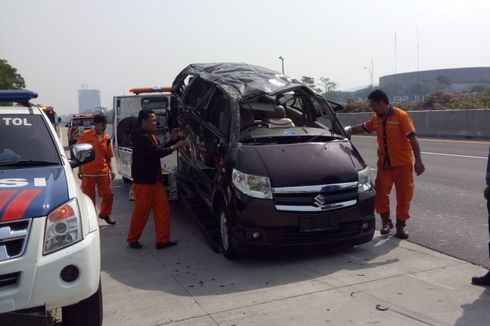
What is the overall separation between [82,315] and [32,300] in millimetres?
558

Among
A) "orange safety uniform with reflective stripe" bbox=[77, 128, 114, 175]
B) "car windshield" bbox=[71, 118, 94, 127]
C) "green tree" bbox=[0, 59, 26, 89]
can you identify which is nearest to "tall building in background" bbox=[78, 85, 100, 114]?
"green tree" bbox=[0, 59, 26, 89]

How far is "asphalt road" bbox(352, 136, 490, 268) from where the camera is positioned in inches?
241

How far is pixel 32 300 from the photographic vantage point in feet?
10.4

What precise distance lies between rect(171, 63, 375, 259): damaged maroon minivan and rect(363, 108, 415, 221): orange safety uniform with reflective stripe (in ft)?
1.86

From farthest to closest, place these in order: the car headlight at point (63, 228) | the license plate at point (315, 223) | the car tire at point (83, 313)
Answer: the license plate at point (315, 223)
the car tire at point (83, 313)
the car headlight at point (63, 228)

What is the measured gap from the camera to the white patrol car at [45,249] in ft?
10.3

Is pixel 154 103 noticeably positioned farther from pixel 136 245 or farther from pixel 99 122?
pixel 136 245

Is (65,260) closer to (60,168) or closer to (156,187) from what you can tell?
(60,168)

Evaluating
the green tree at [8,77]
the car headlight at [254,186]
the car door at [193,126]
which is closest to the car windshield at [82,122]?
the car door at [193,126]

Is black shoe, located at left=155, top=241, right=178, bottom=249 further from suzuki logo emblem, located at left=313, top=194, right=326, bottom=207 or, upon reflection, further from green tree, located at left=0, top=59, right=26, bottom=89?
green tree, located at left=0, top=59, right=26, bottom=89

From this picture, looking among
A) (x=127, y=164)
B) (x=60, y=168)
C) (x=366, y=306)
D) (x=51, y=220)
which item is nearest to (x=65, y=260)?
(x=51, y=220)

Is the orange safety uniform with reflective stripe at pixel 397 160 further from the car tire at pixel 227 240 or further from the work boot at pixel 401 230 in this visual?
the car tire at pixel 227 240

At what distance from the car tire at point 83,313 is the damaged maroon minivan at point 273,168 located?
2.00 meters

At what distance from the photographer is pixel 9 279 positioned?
10.3ft
